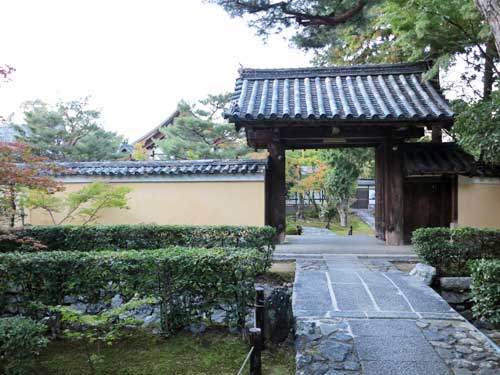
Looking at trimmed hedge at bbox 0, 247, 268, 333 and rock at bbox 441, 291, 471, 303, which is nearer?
trimmed hedge at bbox 0, 247, 268, 333

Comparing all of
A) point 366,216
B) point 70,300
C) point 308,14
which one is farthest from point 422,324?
point 366,216

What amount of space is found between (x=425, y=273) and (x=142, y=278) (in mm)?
4570

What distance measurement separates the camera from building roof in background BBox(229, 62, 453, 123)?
7.37m

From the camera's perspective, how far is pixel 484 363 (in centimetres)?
311

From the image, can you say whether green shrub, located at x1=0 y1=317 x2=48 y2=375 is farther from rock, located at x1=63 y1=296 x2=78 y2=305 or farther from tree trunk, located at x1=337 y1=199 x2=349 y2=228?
tree trunk, located at x1=337 y1=199 x2=349 y2=228

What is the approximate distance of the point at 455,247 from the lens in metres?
5.92

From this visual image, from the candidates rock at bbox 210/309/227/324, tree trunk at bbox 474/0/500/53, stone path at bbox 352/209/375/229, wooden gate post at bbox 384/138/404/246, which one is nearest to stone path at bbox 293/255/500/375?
rock at bbox 210/309/227/324

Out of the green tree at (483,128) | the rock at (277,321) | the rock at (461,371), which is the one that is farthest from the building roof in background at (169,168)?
the rock at (461,371)

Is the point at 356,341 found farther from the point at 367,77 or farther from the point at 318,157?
the point at 318,157

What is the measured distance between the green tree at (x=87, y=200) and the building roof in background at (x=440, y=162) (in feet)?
23.8

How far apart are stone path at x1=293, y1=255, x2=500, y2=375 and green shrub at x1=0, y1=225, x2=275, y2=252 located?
1975 mm

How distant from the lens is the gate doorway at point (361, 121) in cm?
749

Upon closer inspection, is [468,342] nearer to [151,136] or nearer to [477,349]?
[477,349]

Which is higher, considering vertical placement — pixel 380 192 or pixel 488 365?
pixel 380 192
